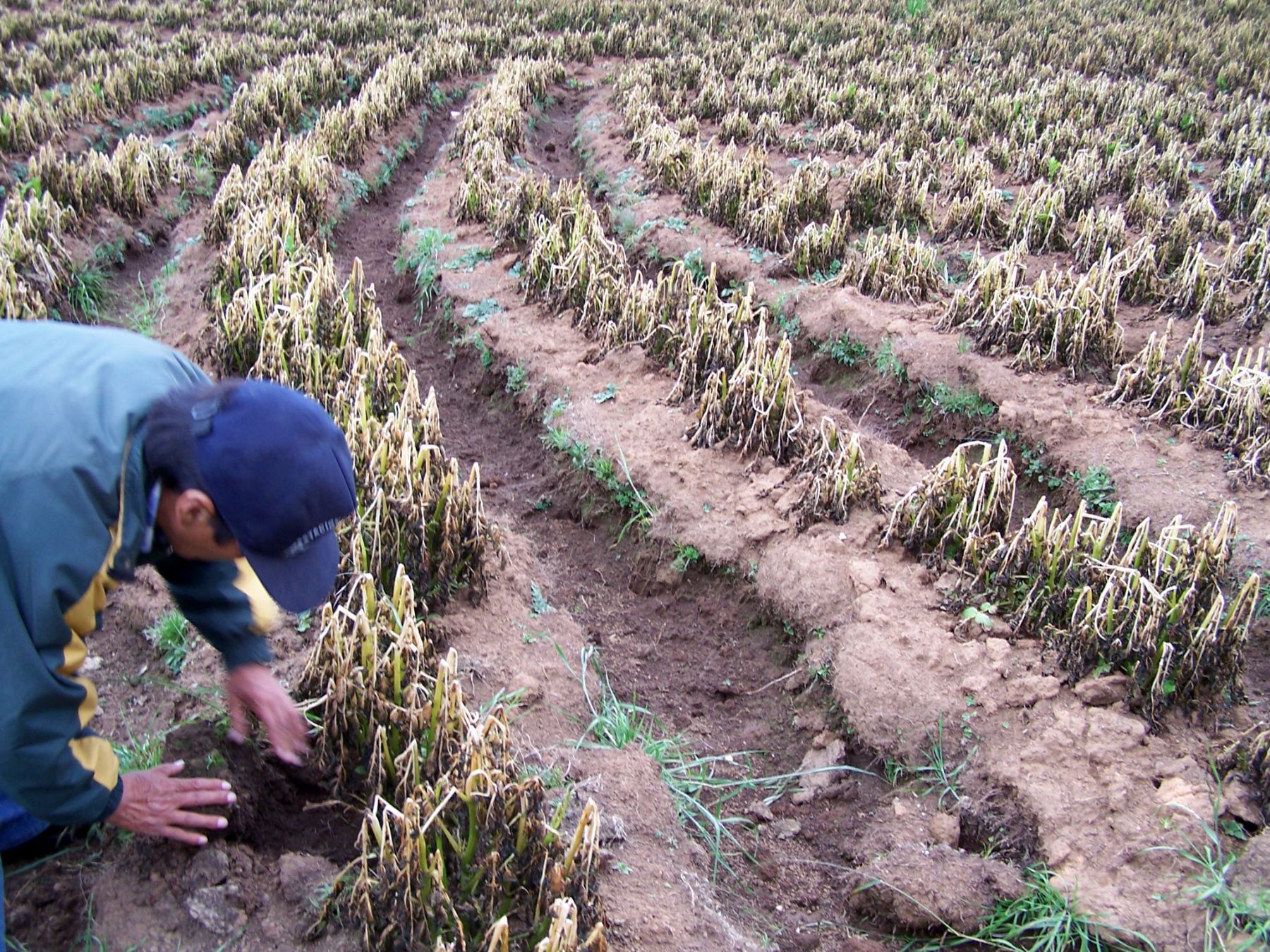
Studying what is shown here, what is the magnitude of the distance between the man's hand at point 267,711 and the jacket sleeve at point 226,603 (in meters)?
0.05

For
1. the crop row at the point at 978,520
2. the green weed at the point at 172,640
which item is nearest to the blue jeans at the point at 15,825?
the green weed at the point at 172,640

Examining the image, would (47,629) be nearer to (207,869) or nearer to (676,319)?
(207,869)

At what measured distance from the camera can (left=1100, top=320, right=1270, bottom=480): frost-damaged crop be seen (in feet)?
15.4

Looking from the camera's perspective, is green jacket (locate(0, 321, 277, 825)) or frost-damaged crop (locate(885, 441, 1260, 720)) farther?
frost-damaged crop (locate(885, 441, 1260, 720))

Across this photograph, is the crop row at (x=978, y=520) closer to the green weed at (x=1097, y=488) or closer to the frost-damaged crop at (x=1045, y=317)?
the green weed at (x=1097, y=488)

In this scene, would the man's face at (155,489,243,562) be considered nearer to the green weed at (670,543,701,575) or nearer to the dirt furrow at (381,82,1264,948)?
the dirt furrow at (381,82,1264,948)

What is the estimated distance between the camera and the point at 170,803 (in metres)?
2.55

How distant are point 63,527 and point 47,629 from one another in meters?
0.24

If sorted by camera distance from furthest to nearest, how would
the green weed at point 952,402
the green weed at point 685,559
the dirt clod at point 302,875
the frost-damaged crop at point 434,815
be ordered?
the green weed at point 952,402 < the green weed at point 685,559 < the dirt clod at point 302,875 < the frost-damaged crop at point 434,815

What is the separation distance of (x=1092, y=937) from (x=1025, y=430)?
3138 mm

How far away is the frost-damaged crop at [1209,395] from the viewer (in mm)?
4680

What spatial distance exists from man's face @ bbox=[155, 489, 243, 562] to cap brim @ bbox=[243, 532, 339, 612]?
9cm

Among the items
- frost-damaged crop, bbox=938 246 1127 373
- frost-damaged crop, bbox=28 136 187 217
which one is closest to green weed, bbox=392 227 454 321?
frost-damaged crop, bbox=28 136 187 217

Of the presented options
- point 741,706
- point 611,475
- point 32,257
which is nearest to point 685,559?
point 611,475
